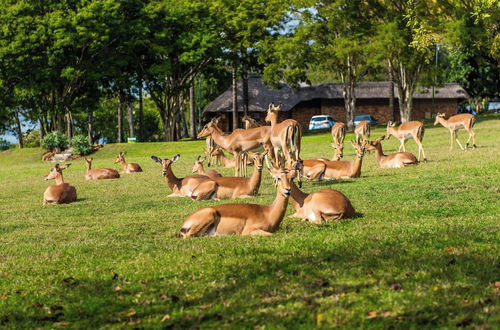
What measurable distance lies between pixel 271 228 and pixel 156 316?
4.35m

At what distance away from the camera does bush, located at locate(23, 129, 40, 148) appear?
9155 cm

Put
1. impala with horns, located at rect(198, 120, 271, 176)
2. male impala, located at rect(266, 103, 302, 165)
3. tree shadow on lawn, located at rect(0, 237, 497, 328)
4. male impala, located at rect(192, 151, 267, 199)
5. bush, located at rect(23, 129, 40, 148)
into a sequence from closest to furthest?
1. tree shadow on lawn, located at rect(0, 237, 497, 328)
2. male impala, located at rect(192, 151, 267, 199)
3. male impala, located at rect(266, 103, 302, 165)
4. impala with horns, located at rect(198, 120, 271, 176)
5. bush, located at rect(23, 129, 40, 148)

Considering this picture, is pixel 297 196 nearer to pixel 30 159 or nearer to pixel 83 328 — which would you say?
pixel 83 328

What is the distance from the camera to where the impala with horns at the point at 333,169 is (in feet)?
63.6

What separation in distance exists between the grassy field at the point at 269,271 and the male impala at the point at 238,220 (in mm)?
337

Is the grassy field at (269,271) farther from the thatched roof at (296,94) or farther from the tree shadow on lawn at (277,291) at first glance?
the thatched roof at (296,94)

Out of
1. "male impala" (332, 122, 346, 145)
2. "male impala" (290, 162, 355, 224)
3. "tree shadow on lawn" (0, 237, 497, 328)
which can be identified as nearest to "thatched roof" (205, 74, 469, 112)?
"male impala" (332, 122, 346, 145)

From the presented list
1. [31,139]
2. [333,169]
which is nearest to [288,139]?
[333,169]

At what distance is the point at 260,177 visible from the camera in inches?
630

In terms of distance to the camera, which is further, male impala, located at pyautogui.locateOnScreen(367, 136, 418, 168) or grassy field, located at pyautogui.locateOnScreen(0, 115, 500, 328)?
→ male impala, located at pyautogui.locateOnScreen(367, 136, 418, 168)

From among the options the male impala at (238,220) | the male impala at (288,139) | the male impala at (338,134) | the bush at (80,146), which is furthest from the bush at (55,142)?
the male impala at (238,220)

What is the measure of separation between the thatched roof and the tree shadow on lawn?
67.2 metres

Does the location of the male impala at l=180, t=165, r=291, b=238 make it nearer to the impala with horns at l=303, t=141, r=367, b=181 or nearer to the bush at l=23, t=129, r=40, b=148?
the impala with horns at l=303, t=141, r=367, b=181

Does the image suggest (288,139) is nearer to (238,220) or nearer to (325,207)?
(325,207)
